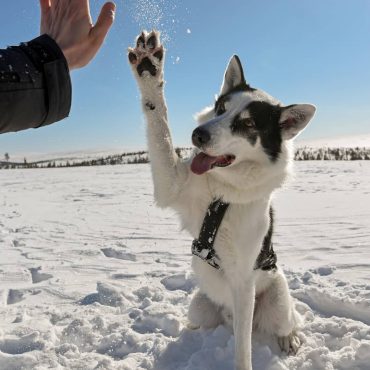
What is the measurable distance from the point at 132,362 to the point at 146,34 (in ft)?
7.79

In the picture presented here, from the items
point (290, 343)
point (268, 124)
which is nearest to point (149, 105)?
point (268, 124)

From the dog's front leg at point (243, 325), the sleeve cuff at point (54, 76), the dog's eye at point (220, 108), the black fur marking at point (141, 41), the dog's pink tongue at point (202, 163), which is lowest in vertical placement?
the dog's front leg at point (243, 325)

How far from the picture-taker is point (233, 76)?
11.2ft

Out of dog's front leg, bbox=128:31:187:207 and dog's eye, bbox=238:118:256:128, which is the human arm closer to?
dog's front leg, bbox=128:31:187:207

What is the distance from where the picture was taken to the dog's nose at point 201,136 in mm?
2643

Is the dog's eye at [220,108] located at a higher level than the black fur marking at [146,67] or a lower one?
lower

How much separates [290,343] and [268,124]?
6.04 ft

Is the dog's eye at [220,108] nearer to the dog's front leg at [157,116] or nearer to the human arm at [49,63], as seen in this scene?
the dog's front leg at [157,116]

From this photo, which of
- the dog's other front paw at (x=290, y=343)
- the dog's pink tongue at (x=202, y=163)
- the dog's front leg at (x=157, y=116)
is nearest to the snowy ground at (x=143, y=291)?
the dog's other front paw at (x=290, y=343)

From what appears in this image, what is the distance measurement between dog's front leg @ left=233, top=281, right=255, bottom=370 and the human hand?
2.19 meters

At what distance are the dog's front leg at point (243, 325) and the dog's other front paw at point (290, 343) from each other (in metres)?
0.59

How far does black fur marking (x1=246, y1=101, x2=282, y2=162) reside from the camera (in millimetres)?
2979

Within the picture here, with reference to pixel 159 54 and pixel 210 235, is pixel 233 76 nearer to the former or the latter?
pixel 159 54

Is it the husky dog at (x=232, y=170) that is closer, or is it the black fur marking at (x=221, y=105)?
the husky dog at (x=232, y=170)
